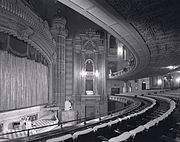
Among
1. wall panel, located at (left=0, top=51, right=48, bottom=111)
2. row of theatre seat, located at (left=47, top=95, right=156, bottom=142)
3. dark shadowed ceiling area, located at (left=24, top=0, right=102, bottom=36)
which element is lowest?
row of theatre seat, located at (left=47, top=95, right=156, bottom=142)

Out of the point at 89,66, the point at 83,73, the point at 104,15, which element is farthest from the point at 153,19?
the point at 89,66

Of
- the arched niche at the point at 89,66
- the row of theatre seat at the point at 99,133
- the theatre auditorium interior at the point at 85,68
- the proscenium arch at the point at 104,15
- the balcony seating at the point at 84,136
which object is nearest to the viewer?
the row of theatre seat at the point at 99,133

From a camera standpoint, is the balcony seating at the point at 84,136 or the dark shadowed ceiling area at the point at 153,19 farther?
the dark shadowed ceiling area at the point at 153,19

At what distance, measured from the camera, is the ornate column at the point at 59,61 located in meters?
17.0

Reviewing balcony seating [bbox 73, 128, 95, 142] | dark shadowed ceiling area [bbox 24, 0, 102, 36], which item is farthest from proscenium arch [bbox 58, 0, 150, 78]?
dark shadowed ceiling area [bbox 24, 0, 102, 36]

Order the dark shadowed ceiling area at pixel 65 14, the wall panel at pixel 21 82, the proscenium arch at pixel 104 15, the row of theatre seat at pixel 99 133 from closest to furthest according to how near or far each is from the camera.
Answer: the row of theatre seat at pixel 99 133 < the proscenium arch at pixel 104 15 < the wall panel at pixel 21 82 < the dark shadowed ceiling area at pixel 65 14

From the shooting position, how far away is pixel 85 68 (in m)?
20.9

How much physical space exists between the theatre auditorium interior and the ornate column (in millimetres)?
103

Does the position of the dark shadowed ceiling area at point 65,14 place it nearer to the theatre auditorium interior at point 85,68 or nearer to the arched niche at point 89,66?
the theatre auditorium interior at point 85,68

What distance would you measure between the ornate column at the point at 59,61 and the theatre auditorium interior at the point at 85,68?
0.10 meters

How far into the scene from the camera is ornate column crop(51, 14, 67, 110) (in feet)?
55.9

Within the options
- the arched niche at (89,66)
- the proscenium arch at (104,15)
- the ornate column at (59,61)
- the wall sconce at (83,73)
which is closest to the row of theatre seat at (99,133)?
the proscenium arch at (104,15)

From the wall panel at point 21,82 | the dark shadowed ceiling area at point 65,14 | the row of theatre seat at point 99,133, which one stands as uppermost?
the dark shadowed ceiling area at point 65,14

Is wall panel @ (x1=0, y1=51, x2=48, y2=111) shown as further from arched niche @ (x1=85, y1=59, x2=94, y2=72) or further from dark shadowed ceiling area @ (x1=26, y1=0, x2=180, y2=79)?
dark shadowed ceiling area @ (x1=26, y1=0, x2=180, y2=79)
